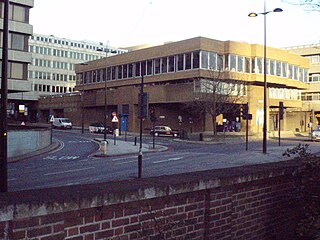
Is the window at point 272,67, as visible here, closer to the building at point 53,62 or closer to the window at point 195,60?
the window at point 195,60

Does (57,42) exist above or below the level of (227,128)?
above

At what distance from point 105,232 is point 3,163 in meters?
8.29

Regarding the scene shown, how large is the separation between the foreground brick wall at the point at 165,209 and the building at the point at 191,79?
47.0 m

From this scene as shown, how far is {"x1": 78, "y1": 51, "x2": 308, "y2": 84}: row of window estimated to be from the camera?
57.1 metres

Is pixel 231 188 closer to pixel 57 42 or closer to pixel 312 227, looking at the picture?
pixel 312 227

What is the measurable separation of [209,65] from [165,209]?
53554 millimetres

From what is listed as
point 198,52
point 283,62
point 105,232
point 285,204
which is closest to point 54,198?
point 105,232

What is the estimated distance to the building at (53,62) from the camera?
10981 centimetres

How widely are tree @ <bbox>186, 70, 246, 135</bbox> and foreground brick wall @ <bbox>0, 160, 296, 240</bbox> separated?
140 ft

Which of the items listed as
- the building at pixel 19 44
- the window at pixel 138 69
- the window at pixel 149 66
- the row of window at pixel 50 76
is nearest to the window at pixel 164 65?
the window at pixel 149 66

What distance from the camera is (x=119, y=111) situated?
70562 mm

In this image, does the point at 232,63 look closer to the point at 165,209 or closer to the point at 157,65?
the point at 157,65

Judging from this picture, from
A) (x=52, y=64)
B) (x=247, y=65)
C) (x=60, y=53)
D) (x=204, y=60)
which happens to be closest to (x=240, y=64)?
(x=247, y=65)

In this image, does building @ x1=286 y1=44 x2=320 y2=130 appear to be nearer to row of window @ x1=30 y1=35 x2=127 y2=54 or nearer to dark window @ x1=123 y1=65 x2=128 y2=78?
dark window @ x1=123 y1=65 x2=128 y2=78
